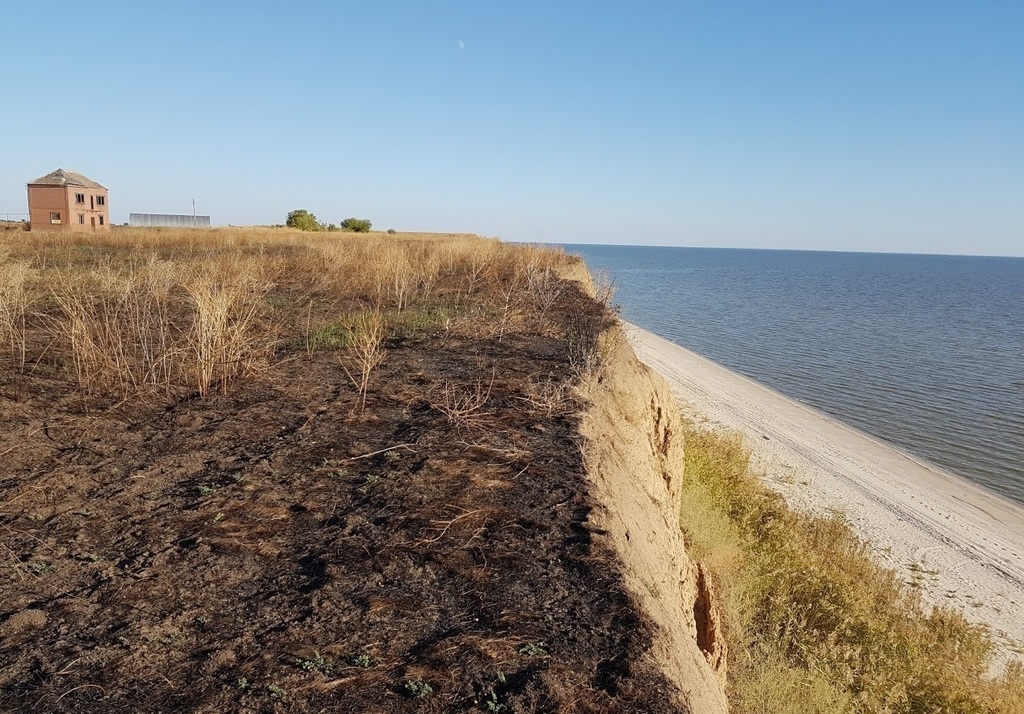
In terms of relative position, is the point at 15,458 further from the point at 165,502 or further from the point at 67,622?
the point at 67,622

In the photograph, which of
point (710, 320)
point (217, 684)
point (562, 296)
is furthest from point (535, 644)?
point (710, 320)

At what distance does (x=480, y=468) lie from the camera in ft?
15.9

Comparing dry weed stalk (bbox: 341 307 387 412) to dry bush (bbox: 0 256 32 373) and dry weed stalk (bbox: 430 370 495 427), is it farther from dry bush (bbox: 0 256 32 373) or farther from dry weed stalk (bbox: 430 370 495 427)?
dry bush (bbox: 0 256 32 373)

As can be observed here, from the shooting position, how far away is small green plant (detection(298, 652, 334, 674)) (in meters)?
2.69

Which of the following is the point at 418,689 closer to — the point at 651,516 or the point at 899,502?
the point at 651,516

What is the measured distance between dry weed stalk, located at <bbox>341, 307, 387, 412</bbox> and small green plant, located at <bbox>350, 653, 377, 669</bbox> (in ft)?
11.4

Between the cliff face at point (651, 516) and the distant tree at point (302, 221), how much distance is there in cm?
4995

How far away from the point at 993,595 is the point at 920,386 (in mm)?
17989

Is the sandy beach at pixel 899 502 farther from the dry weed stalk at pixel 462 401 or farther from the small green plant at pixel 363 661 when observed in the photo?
the small green plant at pixel 363 661

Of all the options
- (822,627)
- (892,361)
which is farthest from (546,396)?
(892,361)

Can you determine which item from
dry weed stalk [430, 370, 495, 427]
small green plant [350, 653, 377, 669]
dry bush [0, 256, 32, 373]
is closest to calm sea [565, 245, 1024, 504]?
dry weed stalk [430, 370, 495, 427]

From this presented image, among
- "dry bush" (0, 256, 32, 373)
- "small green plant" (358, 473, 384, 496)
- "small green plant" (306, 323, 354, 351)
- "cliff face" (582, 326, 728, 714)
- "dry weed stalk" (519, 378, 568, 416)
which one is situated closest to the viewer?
"cliff face" (582, 326, 728, 714)

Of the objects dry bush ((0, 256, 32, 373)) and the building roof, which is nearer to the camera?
dry bush ((0, 256, 32, 373))

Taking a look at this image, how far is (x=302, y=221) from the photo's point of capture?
55.1 m
